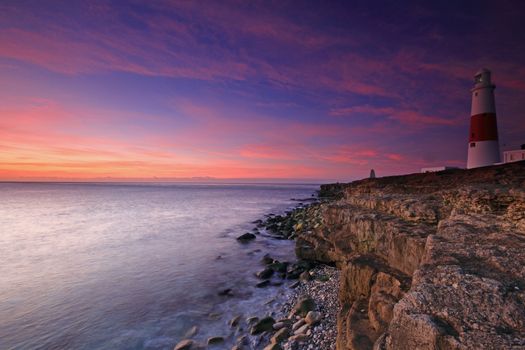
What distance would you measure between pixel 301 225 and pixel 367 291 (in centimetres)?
1500

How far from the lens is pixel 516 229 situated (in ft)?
14.6

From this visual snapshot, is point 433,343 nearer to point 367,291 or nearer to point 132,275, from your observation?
point 367,291

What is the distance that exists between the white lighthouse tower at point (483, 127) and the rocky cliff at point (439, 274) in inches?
749

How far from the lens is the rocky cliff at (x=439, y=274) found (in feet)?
8.84

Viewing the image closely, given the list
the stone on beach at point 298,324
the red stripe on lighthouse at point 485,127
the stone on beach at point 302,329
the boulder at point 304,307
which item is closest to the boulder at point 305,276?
the boulder at point 304,307

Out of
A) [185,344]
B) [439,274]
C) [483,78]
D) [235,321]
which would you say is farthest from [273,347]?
[483,78]

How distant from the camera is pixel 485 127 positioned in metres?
21.6

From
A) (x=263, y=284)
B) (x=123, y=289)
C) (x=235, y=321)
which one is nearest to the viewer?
(x=235, y=321)

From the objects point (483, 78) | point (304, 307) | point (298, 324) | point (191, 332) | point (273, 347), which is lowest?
point (191, 332)

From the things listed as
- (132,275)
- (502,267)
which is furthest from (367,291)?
(132,275)

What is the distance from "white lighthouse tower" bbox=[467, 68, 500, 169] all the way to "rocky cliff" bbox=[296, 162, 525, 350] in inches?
749

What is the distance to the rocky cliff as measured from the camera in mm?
2693

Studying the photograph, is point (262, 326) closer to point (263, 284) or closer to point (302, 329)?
point (302, 329)

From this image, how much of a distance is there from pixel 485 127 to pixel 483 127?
0.13 meters
